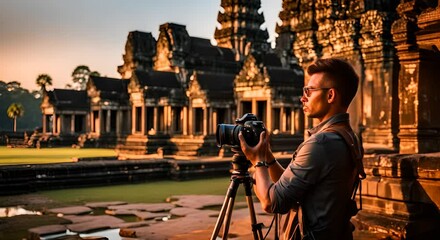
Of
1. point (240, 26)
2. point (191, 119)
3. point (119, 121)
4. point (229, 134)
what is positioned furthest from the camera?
point (240, 26)

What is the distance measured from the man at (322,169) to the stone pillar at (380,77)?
44.4 ft

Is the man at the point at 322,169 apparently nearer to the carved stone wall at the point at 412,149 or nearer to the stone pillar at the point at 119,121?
the carved stone wall at the point at 412,149

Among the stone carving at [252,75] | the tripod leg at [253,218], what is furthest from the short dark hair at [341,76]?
the stone carving at [252,75]

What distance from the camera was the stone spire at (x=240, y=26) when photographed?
137 ft

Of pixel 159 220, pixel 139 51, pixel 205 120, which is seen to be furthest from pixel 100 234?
pixel 139 51

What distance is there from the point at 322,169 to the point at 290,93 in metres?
23.0

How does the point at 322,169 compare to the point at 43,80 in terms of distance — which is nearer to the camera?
the point at 322,169

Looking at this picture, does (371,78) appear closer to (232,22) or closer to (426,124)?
(426,124)

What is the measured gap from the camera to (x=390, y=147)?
1475 centimetres

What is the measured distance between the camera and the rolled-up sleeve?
93.2 inches

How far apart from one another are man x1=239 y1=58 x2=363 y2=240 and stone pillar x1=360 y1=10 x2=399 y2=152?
1354cm

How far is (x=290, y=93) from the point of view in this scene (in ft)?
82.3

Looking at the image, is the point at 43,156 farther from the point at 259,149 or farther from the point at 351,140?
the point at 351,140

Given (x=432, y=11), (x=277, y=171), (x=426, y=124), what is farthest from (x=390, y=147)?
(x=277, y=171)
